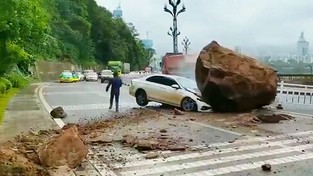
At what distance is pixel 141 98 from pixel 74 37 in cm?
6382

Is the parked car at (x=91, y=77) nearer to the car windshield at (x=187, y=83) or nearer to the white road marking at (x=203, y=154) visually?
the car windshield at (x=187, y=83)

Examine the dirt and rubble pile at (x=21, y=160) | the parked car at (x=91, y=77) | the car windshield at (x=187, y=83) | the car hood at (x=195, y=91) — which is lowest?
the parked car at (x=91, y=77)

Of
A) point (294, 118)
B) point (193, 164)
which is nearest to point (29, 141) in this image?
point (193, 164)

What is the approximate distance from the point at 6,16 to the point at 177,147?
28.5 ft

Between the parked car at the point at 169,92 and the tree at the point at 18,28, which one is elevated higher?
the tree at the point at 18,28

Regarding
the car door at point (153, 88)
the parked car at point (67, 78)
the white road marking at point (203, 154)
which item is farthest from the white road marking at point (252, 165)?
the parked car at point (67, 78)

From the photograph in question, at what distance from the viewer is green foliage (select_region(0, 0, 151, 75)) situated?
77.8 ft

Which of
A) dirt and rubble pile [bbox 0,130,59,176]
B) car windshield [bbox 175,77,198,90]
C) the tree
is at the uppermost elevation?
the tree

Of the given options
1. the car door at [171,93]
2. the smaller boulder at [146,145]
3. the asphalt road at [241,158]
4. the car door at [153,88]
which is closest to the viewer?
the asphalt road at [241,158]

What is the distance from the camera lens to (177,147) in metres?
10.6

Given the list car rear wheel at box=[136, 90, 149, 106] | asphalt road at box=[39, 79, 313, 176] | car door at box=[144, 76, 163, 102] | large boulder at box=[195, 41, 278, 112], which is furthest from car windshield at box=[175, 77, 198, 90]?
asphalt road at box=[39, 79, 313, 176]

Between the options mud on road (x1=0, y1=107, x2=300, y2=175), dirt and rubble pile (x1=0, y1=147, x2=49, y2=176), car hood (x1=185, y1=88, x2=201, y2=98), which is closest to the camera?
dirt and rubble pile (x1=0, y1=147, x2=49, y2=176)

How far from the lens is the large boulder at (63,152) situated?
28.2ft

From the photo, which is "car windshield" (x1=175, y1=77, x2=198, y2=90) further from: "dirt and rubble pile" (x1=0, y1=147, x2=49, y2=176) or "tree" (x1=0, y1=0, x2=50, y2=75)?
"dirt and rubble pile" (x1=0, y1=147, x2=49, y2=176)
